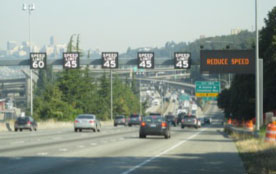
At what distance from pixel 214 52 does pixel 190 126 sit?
3376 cm

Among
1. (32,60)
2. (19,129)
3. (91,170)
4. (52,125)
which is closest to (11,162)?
(91,170)

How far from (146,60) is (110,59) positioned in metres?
3.64

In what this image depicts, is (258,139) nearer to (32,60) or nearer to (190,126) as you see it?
(32,60)

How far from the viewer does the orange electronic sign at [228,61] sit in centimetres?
4797

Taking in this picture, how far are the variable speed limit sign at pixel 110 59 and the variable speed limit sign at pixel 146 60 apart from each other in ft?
7.73

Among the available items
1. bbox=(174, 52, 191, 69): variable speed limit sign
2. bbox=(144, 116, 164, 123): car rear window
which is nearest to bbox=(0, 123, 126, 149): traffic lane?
bbox=(144, 116, 164, 123): car rear window

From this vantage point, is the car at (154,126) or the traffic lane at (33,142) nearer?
the traffic lane at (33,142)

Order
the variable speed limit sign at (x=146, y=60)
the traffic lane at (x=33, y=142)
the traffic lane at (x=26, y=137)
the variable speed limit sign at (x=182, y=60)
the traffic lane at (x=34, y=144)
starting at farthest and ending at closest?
1. the variable speed limit sign at (x=146, y=60)
2. the variable speed limit sign at (x=182, y=60)
3. the traffic lane at (x=26, y=137)
4. the traffic lane at (x=33, y=142)
5. the traffic lane at (x=34, y=144)

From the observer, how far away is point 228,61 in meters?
48.3

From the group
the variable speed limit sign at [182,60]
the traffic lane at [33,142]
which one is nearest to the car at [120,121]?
the variable speed limit sign at [182,60]

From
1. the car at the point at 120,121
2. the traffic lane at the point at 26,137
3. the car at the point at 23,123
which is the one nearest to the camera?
the traffic lane at the point at 26,137

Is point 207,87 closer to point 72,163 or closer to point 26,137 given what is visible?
point 26,137

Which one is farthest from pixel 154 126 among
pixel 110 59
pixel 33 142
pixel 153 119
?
pixel 110 59

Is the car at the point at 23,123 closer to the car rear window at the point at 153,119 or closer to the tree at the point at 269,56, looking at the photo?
the car rear window at the point at 153,119
